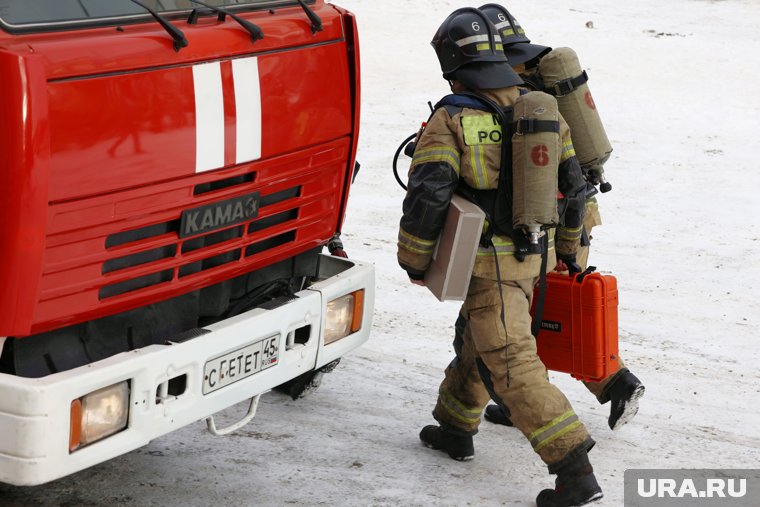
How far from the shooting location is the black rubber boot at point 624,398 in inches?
206

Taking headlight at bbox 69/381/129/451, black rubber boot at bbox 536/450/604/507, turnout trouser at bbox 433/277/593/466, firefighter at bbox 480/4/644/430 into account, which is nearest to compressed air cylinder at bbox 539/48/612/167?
firefighter at bbox 480/4/644/430

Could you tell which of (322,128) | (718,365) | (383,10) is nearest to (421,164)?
(322,128)

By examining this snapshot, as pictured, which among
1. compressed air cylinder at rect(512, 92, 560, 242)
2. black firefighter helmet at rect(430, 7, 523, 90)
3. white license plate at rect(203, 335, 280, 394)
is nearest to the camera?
white license plate at rect(203, 335, 280, 394)

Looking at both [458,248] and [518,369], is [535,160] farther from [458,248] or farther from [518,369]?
[518,369]

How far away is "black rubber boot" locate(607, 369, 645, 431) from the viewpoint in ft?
17.2

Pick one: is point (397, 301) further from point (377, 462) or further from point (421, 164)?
point (421, 164)

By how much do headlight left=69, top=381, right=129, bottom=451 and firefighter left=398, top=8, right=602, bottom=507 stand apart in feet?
4.67

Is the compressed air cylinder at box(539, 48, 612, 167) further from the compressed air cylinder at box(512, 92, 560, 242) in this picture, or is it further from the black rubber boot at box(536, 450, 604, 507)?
the black rubber boot at box(536, 450, 604, 507)

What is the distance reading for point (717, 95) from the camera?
42.8 feet

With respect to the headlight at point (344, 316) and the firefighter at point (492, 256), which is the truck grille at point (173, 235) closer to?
the headlight at point (344, 316)

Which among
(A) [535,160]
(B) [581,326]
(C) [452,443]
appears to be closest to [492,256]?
(A) [535,160]

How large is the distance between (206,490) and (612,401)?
184 centimetres

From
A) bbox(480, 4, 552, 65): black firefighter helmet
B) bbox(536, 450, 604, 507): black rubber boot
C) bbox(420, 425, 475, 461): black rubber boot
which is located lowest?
bbox(420, 425, 475, 461): black rubber boot

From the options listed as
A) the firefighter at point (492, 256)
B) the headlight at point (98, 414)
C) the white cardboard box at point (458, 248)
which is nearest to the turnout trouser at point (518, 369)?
the firefighter at point (492, 256)
